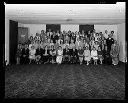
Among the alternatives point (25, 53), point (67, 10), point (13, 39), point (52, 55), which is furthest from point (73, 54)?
point (67, 10)

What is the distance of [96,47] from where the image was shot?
12961mm

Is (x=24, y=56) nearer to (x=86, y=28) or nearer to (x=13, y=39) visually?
(x=13, y=39)

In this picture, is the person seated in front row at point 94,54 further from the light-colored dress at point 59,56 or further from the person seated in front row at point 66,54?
the light-colored dress at point 59,56

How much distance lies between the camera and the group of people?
42.2ft

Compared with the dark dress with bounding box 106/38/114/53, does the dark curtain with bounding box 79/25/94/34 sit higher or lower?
higher

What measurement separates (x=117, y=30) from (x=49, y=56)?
5.13 metres

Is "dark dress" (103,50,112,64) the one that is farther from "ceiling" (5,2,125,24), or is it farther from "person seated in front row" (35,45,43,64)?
"person seated in front row" (35,45,43,64)

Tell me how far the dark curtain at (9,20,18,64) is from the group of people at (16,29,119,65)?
0.39 m

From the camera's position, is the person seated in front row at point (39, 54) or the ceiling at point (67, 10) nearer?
the ceiling at point (67, 10)

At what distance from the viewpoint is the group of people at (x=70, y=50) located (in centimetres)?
1286

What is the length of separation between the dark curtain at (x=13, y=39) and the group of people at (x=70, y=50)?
0.39 metres

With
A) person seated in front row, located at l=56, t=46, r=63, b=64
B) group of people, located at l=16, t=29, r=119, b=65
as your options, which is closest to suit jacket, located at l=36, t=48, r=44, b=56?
group of people, located at l=16, t=29, r=119, b=65

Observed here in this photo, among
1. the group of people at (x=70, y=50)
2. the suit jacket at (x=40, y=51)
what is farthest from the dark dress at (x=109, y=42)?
the suit jacket at (x=40, y=51)
